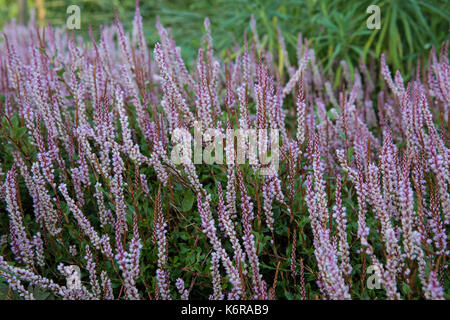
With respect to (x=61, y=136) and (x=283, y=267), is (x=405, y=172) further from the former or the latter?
(x=61, y=136)

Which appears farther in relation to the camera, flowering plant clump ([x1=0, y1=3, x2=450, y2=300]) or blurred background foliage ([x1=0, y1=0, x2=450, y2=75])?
blurred background foliage ([x1=0, y1=0, x2=450, y2=75])

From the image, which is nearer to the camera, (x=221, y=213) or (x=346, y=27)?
(x=221, y=213)

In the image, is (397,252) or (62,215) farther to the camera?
(62,215)

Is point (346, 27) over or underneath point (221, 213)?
over

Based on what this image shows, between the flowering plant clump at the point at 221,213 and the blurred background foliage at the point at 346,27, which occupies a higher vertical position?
the blurred background foliage at the point at 346,27

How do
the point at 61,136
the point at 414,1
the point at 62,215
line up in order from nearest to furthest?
the point at 62,215, the point at 61,136, the point at 414,1

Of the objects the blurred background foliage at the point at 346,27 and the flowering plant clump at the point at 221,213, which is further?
the blurred background foliage at the point at 346,27

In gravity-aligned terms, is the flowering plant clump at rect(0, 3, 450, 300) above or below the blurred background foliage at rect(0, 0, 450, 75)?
below
